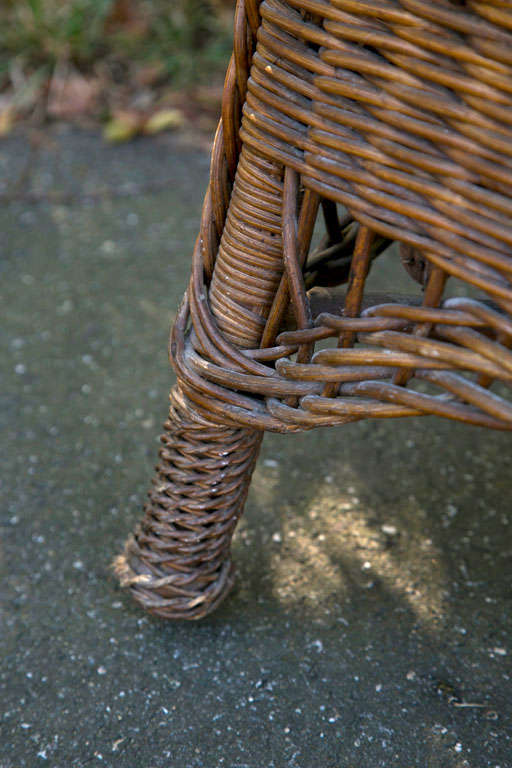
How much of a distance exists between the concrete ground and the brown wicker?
0.25 meters

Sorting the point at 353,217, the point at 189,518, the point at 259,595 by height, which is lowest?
the point at 259,595

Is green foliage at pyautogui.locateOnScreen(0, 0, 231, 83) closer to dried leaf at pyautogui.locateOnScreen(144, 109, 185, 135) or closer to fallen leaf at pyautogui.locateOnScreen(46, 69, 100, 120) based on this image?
fallen leaf at pyautogui.locateOnScreen(46, 69, 100, 120)

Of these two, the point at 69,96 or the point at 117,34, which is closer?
the point at 69,96

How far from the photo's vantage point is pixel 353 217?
0.69 meters

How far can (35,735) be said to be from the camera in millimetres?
866

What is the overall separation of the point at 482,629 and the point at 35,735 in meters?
0.54

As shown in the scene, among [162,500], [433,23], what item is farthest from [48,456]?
[433,23]

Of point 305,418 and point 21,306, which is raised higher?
point 305,418

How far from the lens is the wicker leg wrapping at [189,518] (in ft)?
2.82

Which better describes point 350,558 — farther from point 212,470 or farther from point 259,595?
point 212,470

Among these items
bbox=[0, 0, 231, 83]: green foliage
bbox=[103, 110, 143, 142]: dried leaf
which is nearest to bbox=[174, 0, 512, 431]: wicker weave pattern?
bbox=[103, 110, 143, 142]: dried leaf

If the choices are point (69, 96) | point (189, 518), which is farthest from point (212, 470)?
point (69, 96)

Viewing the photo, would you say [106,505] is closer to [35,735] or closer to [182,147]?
[35,735]

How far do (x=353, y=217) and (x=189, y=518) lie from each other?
0.39 meters
